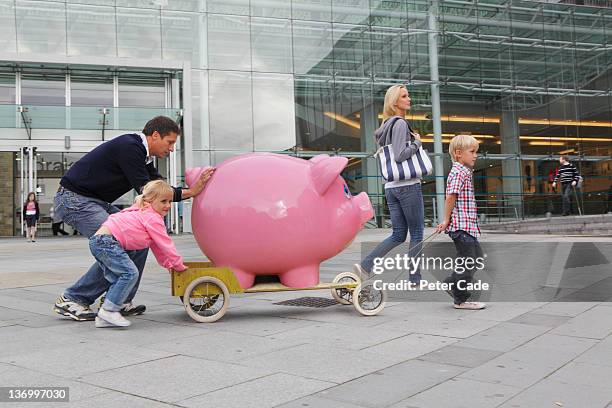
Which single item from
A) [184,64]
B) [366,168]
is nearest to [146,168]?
[184,64]

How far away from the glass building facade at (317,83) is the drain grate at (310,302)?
13.8 m

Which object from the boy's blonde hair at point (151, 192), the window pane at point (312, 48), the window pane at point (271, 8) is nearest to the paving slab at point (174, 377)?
the boy's blonde hair at point (151, 192)

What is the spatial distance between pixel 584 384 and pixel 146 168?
11.3 feet

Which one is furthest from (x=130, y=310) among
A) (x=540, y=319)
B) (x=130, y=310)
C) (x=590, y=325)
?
(x=590, y=325)

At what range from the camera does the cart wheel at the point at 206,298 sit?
4391 mm

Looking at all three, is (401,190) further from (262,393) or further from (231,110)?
(231,110)

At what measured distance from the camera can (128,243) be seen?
14.4 feet

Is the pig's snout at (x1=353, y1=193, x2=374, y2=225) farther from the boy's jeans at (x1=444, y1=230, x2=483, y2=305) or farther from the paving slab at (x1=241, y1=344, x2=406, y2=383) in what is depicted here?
the paving slab at (x1=241, y1=344, x2=406, y2=383)

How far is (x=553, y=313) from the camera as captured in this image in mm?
4648

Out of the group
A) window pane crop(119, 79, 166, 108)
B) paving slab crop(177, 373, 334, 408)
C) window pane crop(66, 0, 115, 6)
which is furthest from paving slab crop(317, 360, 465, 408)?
window pane crop(66, 0, 115, 6)

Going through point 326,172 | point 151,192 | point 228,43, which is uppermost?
point 228,43

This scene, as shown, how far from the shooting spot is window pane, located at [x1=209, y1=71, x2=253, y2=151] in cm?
2170

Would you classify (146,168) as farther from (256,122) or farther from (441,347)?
(256,122)

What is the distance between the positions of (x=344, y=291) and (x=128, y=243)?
6.21 ft
